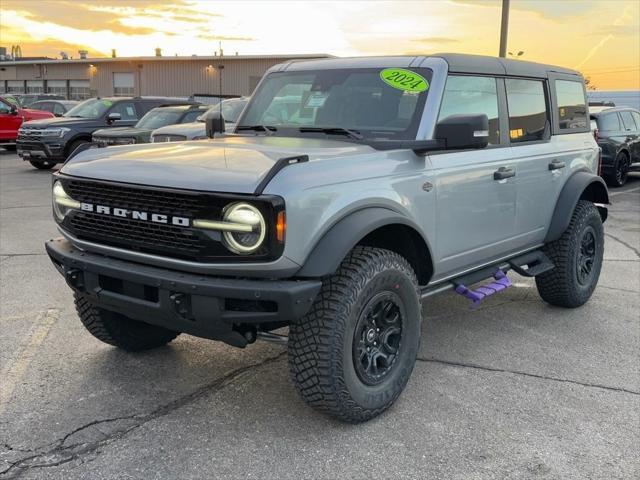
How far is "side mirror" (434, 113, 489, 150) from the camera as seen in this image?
11.5 feet

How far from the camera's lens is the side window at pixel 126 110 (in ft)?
50.0

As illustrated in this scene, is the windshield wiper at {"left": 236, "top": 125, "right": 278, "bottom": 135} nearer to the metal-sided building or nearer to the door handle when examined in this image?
the door handle

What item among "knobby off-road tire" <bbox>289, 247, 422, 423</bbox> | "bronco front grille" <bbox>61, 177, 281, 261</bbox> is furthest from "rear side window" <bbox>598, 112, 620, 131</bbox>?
"bronco front grille" <bbox>61, 177, 281, 261</bbox>

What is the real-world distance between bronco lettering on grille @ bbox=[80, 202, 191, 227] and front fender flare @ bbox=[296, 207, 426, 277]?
0.60 metres

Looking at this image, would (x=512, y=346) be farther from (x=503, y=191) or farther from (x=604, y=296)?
(x=604, y=296)

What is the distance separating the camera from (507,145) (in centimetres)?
452

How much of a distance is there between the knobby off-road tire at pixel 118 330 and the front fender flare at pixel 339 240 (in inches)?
65.6

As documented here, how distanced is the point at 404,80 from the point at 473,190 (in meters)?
0.83

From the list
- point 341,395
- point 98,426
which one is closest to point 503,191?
point 341,395

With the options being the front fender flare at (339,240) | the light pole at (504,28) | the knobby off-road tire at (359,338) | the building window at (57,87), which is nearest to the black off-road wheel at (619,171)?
the light pole at (504,28)

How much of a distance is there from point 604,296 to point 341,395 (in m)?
3.73

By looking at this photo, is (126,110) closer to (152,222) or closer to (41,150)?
(41,150)

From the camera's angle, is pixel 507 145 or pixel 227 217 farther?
pixel 507 145

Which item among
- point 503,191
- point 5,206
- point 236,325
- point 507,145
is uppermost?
point 507,145
